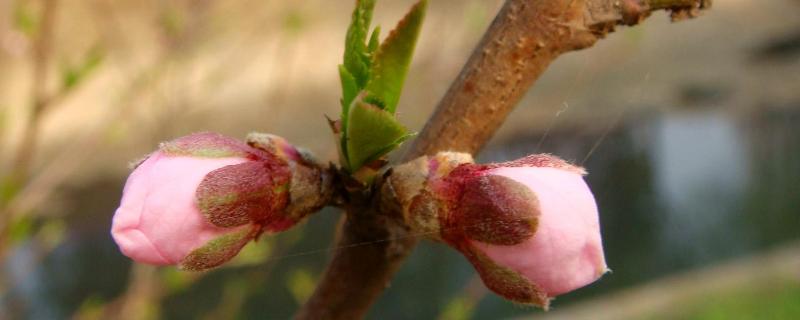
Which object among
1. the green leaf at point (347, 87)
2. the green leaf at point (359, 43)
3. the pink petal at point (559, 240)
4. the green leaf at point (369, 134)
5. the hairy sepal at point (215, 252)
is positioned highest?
the green leaf at point (359, 43)

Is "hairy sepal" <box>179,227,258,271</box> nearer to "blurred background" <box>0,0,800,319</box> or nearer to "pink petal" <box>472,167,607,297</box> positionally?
"pink petal" <box>472,167,607,297</box>

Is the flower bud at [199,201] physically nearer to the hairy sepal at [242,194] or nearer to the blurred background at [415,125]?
the hairy sepal at [242,194]

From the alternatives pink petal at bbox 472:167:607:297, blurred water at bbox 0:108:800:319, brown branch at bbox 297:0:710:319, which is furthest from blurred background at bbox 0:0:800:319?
pink petal at bbox 472:167:607:297

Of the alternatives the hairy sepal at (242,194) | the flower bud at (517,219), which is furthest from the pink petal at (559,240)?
the hairy sepal at (242,194)

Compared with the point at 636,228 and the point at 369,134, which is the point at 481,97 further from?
the point at 636,228

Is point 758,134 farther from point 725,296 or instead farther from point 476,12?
point 476,12

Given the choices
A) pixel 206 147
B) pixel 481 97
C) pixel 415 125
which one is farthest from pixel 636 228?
pixel 206 147

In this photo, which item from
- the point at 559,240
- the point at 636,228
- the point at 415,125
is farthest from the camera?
the point at 636,228
